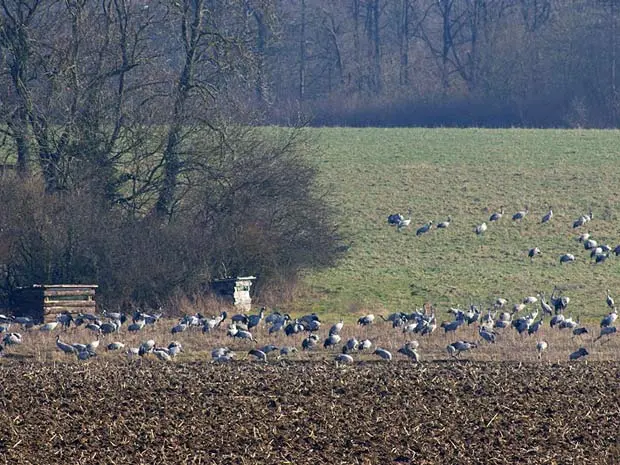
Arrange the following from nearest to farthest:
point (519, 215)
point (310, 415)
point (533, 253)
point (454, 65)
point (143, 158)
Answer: point (310, 415)
point (143, 158)
point (533, 253)
point (519, 215)
point (454, 65)

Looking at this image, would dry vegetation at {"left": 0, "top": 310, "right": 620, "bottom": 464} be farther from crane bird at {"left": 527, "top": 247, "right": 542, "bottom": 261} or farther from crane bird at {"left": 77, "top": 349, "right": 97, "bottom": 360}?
crane bird at {"left": 527, "top": 247, "right": 542, "bottom": 261}

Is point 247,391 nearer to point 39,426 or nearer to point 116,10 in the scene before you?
point 39,426

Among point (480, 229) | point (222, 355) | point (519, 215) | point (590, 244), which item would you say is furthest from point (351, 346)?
point (519, 215)

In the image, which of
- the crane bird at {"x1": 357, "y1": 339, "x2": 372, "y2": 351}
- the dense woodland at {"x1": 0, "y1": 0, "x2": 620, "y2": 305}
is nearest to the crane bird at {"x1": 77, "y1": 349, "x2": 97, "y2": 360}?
the crane bird at {"x1": 357, "y1": 339, "x2": 372, "y2": 351}

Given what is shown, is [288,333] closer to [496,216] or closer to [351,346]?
[351,346]

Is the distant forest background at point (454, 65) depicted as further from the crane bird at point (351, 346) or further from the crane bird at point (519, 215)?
the crane bird at point (351, 346)

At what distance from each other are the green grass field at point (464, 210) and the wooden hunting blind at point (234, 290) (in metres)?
2.08

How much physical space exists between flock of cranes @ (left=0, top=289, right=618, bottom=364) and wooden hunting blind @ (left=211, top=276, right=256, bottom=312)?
4.95 ft

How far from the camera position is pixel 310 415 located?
1464 cm

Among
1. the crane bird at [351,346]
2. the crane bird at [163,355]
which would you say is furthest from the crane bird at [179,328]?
the crane bird at [351,346]

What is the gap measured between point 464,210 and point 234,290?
13820 mm

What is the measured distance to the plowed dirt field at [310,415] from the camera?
12.9 m

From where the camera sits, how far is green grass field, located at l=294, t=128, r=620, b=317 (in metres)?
31.9

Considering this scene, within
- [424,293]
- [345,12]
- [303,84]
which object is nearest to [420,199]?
[424,293]
